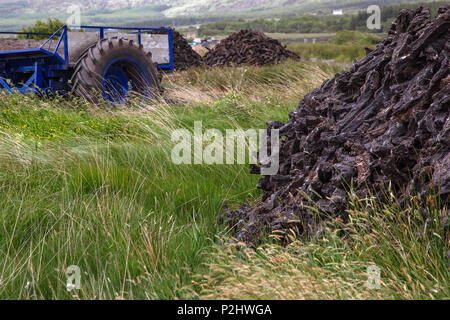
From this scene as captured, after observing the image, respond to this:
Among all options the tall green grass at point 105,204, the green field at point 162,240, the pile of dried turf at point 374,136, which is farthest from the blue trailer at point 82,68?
the pile of dried turf at point 374,136

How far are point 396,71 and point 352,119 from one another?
0.49 m

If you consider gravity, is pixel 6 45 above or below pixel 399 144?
above

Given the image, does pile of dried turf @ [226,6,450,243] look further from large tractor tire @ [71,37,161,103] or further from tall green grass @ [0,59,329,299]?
large tractor tire @ [71,37,161,103]

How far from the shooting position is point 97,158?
4.79 m

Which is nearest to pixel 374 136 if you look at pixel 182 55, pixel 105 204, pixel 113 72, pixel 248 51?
pixel 105 204

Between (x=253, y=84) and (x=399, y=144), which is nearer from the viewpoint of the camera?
(x=399, y=144)

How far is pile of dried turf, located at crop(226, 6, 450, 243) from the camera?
301 cm

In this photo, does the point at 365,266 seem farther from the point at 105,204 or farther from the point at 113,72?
the point at 113,72

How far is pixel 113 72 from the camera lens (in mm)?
9305

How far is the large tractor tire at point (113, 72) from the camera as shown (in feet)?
27.3

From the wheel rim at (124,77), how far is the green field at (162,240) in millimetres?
3364

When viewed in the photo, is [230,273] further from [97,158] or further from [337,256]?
[97,158]

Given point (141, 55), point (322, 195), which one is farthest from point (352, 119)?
point (141, 55)

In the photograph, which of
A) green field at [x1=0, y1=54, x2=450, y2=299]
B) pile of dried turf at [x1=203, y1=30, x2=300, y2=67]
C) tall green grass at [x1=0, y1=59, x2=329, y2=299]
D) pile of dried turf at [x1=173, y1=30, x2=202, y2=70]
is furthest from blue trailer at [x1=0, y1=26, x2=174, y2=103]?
pile of dried turf at [x1=173, y1=30, x2=202, y2=70]
